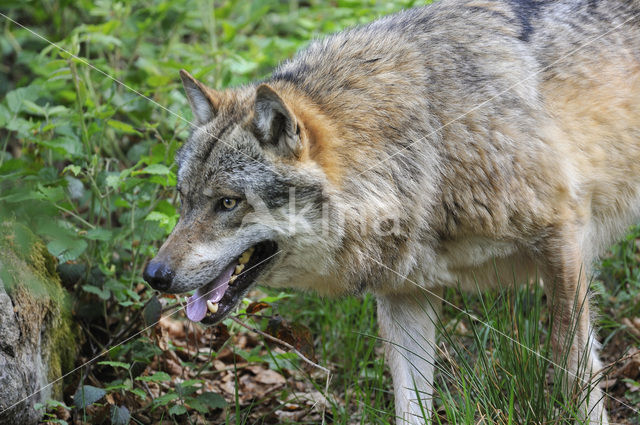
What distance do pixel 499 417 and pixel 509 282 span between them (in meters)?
1.21

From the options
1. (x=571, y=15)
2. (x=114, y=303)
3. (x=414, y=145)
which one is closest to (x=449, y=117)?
(x=414, y=145)

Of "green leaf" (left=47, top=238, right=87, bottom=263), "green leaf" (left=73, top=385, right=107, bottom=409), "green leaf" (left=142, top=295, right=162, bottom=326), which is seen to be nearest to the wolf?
"green leaf" (left=142, top=295, right=162, bottom=326)

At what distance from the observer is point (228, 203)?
A: 3.53 metres

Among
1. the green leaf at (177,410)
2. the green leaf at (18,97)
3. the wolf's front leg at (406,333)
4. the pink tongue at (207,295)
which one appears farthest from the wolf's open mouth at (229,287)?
the green leaf at (18,97)

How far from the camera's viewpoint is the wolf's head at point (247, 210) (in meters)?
3.44

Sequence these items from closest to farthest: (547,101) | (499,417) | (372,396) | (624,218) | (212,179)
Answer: (499,417) < (212,179) < (547,101) < (624,218) < (372,396)

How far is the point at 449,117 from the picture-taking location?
3703mm

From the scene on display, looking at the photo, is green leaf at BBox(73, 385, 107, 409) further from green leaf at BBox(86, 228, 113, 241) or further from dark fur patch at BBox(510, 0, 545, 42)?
dark fur patch at BBox(510, 0, 545, 42)

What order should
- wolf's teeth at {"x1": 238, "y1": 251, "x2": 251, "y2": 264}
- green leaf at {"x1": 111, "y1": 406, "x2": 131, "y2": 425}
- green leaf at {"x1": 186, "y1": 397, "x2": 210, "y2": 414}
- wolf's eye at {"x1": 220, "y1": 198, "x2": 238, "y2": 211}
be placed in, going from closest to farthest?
wolf's eye at {"x1": 220, "y1": 198, "x2": 238, "y2": 211}
wolf's teeth at {"x1": 238, "y1": 251, "x2": 251, "y2": 264}
green leaf at {"x1": 111, "y1": 406, "x2": 131, "y2": 425}
green leaf at {"x1": 186, "y1": 397, "x2": 210, "y2": 414}

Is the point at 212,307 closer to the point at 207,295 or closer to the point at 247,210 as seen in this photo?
the point at 207,295

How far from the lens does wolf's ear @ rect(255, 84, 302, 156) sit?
3.32 m

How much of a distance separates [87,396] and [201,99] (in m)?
1.74

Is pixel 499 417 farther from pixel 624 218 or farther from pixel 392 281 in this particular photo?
pixel 624 218

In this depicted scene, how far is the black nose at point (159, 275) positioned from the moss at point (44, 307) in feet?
1.51
